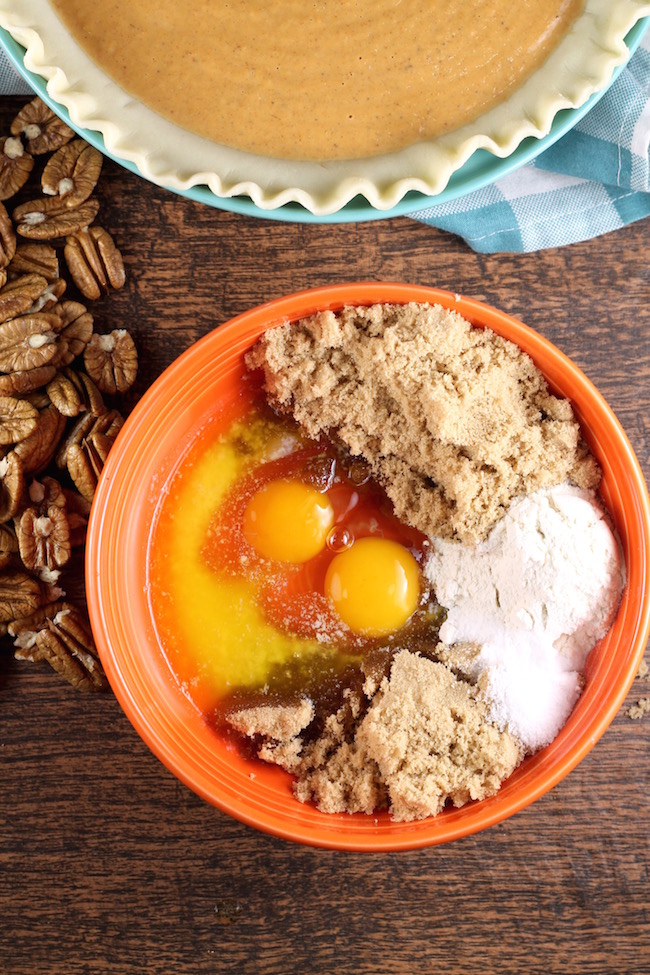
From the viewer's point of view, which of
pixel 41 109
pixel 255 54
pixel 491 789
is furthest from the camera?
pixel 41 109

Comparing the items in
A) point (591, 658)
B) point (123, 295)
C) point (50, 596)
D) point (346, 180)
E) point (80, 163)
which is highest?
point (346, 180)

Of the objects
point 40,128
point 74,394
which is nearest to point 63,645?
point 74,394

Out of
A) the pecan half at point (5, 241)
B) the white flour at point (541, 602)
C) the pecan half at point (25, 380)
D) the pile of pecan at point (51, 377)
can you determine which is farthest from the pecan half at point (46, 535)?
the white flour at point (541, 602)

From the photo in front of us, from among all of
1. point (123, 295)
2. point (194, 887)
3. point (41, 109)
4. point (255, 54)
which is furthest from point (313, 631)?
point (41, 109)

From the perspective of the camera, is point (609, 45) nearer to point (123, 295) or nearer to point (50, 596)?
point (123, 295)

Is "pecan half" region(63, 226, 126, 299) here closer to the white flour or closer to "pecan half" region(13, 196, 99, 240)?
"pecan half" region(13, 196, 99, 240)

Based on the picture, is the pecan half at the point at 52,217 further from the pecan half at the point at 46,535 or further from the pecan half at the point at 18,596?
the pecan half at the point at 18,596

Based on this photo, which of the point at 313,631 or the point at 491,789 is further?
the point at 313,631
